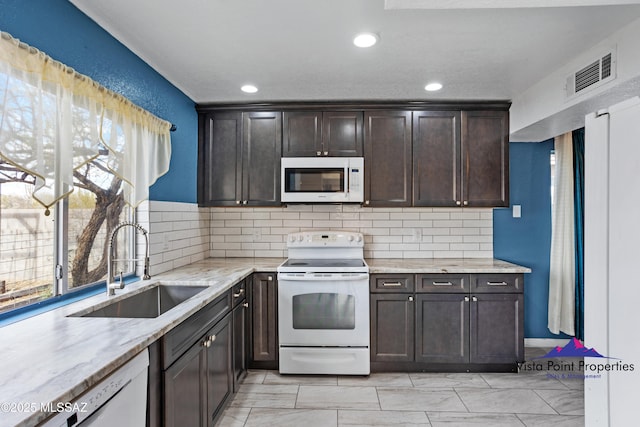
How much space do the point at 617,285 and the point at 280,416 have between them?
81.0 inches

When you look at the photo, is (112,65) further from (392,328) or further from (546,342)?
(546,342)

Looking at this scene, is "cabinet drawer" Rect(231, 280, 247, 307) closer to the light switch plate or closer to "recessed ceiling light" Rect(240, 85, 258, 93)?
"recessed ceiling light" Rect(240, 85, 258, 93)

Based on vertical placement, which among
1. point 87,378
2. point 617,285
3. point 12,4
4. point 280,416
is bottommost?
point 280,416

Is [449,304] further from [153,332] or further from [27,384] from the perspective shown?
[27,384]

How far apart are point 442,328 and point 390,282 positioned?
57cm

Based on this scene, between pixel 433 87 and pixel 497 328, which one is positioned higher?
pixel 433 87

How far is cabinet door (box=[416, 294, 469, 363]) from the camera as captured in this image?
287 cm

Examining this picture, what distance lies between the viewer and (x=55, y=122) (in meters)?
1.54

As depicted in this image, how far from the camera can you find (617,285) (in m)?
1.01

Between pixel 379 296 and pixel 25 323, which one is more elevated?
pixel 25 323

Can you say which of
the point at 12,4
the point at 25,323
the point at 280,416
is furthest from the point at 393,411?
the point at 12,4

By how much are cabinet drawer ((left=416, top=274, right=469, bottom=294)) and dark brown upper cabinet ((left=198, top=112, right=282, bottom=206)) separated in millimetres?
1452

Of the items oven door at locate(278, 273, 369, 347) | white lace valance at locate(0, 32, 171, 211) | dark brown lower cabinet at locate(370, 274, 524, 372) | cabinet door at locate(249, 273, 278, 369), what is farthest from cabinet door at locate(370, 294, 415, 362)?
white lace valance at locate(0, 32, 171, 211)

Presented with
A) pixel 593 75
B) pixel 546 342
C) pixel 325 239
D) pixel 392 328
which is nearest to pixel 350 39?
pixel 593 75
